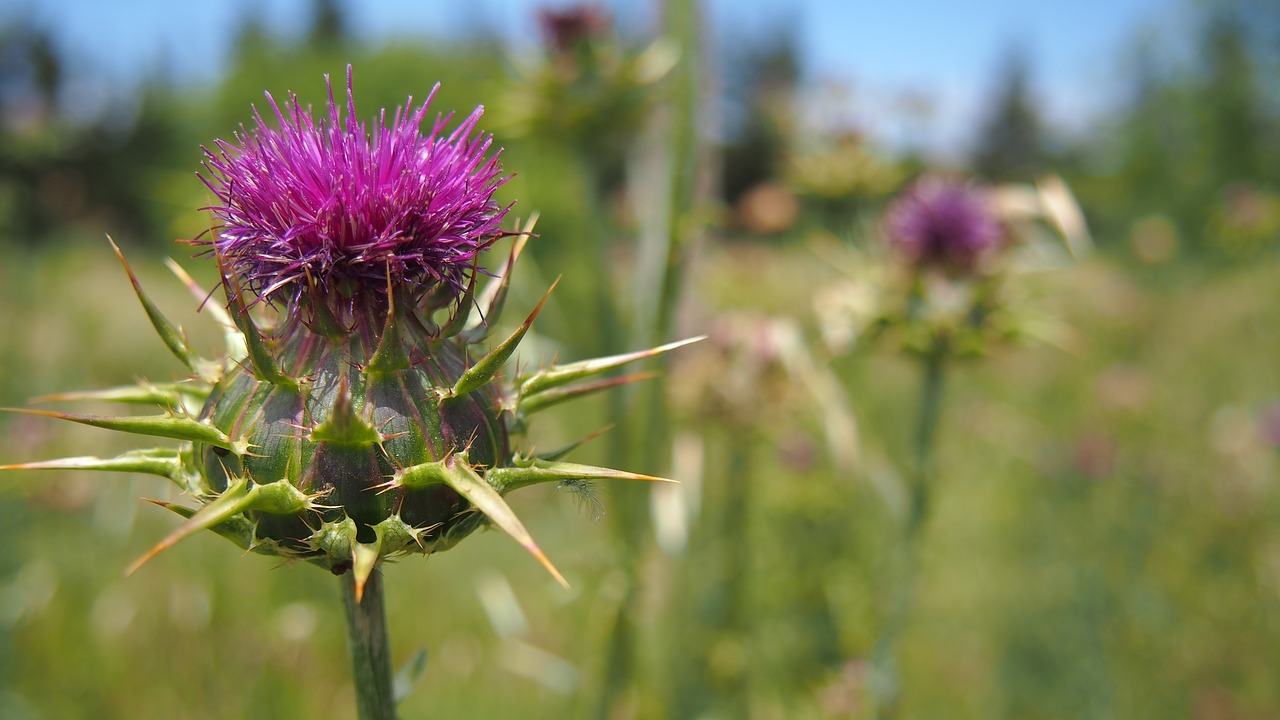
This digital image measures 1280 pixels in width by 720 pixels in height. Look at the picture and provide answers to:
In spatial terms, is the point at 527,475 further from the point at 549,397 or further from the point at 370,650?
the point at 370,650

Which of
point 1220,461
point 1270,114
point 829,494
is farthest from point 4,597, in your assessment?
point 1270,114

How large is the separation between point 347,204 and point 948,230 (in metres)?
2.92

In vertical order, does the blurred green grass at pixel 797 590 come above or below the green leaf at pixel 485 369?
below

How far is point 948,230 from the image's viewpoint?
3.66 metres

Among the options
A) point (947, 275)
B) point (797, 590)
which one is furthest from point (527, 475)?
point (797, 590)

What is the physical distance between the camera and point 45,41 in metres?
16.9

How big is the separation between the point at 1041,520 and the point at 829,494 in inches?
81.7

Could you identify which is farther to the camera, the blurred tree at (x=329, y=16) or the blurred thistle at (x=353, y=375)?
the blurred tree at (x=329, y=16)

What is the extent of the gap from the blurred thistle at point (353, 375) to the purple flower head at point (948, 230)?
2570 millimetres

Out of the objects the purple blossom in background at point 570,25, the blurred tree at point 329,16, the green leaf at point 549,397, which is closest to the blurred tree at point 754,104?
the purple blossom in background at point 570,25

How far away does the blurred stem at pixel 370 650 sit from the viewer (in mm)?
1389

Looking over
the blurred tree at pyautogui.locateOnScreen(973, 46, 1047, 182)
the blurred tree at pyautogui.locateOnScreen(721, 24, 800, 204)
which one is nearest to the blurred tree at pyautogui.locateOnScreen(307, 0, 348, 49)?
the blurred tree at pyautogui.locateOnScreen(721, 24, 800, 204)

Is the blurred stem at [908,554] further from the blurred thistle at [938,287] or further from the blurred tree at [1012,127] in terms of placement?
the blurred tree at [1012,127]

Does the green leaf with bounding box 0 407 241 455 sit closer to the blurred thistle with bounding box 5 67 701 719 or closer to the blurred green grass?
the blurred thistle with bounding box 5 67 701 719
